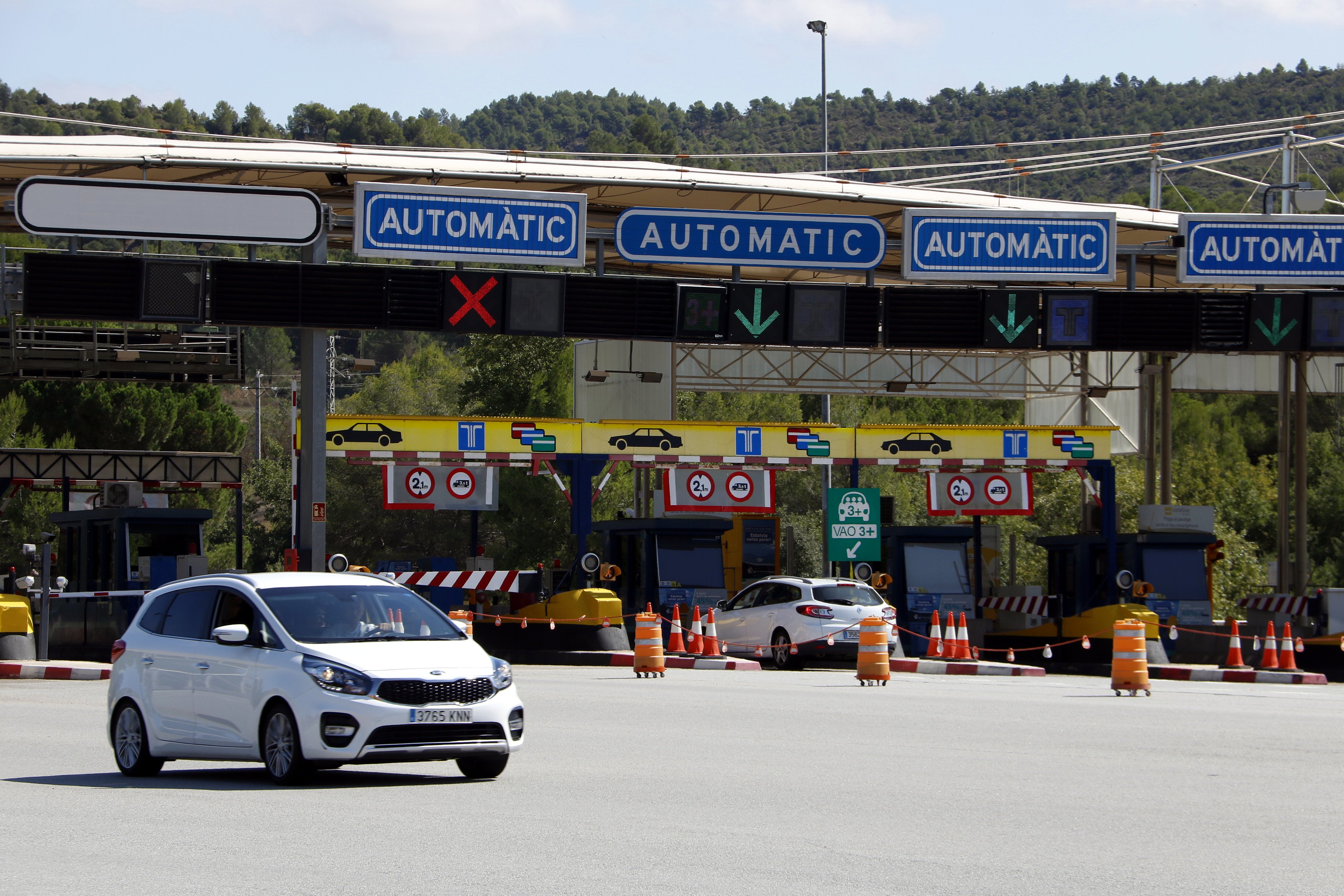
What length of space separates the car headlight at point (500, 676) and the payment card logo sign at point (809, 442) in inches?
980

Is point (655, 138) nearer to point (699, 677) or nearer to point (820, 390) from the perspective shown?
point (820, 390)

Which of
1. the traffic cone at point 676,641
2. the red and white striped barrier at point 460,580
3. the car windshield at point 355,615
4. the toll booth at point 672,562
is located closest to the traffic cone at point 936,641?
the traffic cone at point 676,641

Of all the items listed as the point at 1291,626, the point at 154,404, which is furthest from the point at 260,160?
the point at 154,404

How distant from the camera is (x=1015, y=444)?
35.9m

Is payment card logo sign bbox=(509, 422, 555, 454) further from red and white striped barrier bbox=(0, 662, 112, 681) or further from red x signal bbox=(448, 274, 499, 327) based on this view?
red and white striped barrier bbox=(0, 662, 112, 681)

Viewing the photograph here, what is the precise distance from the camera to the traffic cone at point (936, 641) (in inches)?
1104

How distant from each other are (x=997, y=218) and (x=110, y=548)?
Result: 17.9m

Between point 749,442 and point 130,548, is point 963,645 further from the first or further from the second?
point 130,548

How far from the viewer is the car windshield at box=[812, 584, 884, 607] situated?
26.7m

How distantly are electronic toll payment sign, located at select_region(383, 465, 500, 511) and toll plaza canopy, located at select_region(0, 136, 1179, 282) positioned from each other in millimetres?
5579

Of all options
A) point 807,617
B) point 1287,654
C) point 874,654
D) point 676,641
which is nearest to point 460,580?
point 676,641

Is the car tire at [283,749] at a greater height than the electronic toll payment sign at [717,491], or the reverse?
the electronic toll payment sign at [717,491]

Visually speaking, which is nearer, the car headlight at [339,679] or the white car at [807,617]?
the car headlight at [339,679]

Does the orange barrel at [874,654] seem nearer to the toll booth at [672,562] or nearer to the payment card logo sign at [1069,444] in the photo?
the toll booth at [672,562]
